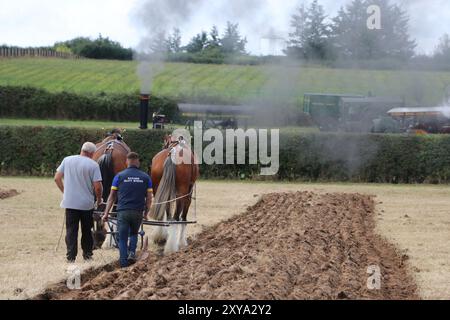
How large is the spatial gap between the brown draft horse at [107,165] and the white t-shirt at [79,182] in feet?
5.60

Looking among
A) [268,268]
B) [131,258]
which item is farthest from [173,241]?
[268,268]

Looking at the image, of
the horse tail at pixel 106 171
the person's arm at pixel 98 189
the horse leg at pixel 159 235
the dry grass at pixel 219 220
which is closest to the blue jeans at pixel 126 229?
the dry grass at pixel 219 220

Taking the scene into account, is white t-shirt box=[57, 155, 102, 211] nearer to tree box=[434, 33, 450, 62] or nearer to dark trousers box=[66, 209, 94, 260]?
dark trousers box=[66, 209, 94, 260]

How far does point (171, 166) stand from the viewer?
53.7 feet

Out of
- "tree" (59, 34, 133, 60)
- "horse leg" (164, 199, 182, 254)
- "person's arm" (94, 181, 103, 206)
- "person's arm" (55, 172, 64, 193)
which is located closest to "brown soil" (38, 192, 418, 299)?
"horse leg" (164, 199, 182, 254)

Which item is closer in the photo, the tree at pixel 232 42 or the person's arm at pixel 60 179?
the person's arm at pixel 60 179

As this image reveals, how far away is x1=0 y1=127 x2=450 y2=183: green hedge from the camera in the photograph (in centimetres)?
3556

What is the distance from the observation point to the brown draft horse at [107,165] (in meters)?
16.4

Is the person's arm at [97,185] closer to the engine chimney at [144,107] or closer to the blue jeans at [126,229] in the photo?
the blue jeans at [126,229]

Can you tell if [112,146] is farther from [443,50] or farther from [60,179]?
[443,50]

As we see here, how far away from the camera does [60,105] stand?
5703 centimetres

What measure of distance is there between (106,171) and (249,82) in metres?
29.4

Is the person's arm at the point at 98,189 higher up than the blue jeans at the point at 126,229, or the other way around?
the person's arm at the point at 98,189
